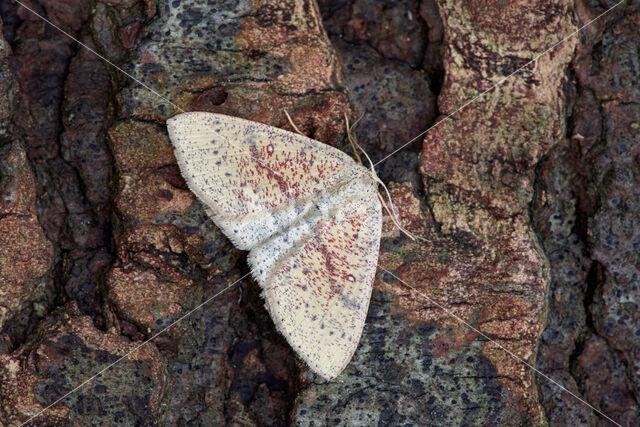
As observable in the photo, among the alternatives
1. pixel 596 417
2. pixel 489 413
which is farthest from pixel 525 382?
pixel 596 417

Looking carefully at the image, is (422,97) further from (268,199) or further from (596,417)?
(596,417)

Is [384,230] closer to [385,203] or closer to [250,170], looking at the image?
[385,203]

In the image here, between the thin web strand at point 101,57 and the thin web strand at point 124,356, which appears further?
the thin web strand at point 101,57

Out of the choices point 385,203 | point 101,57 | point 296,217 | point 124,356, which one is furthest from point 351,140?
point 124,356

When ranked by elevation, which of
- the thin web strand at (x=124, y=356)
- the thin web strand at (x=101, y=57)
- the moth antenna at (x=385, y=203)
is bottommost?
the thin web strand at (x=124, y=356)

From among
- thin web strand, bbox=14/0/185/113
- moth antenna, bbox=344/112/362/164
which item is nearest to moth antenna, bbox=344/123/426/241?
moth antenna, bbox=344/112/362/164

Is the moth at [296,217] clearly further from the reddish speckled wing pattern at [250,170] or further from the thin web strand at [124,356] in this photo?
the thin web strand at [124,356]

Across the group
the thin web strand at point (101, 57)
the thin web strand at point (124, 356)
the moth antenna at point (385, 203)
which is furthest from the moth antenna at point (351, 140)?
the thin web strand at point (124, 356)
